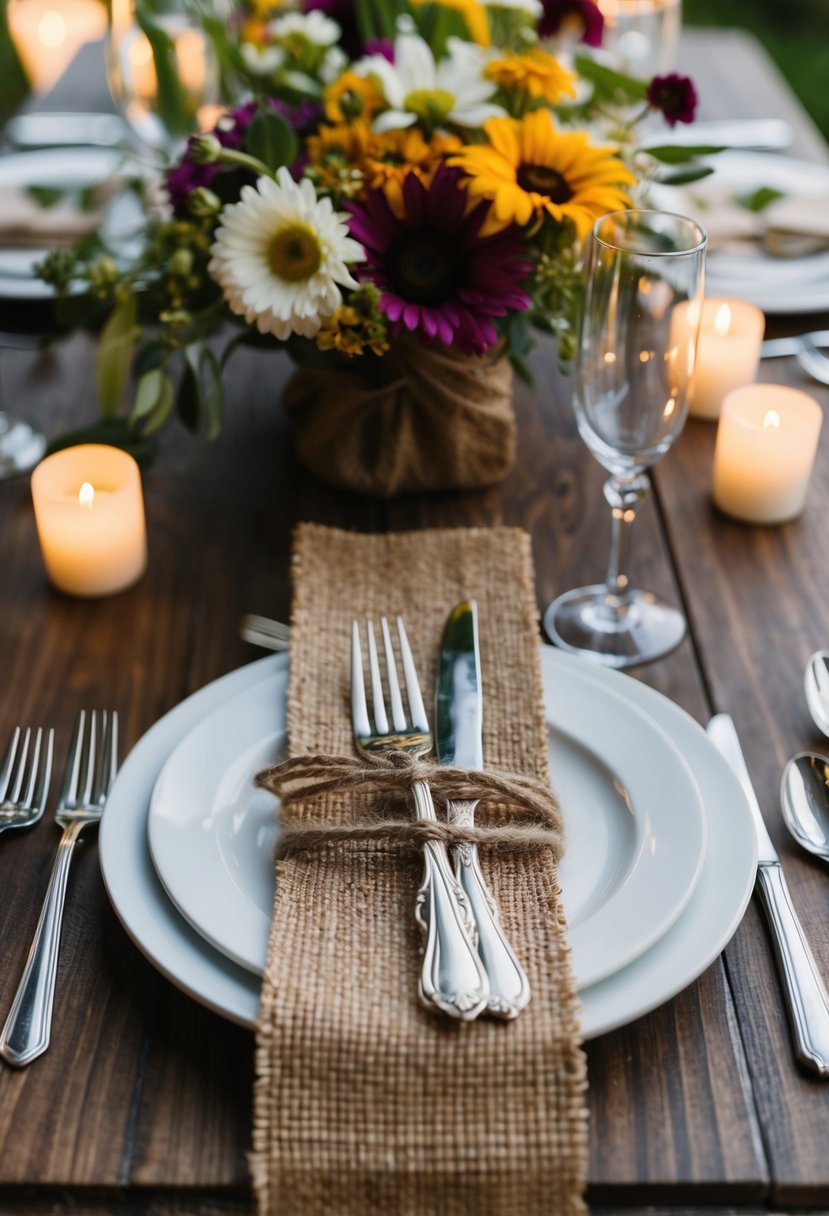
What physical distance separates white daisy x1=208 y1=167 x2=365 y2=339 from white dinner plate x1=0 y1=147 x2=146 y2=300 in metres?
0.46

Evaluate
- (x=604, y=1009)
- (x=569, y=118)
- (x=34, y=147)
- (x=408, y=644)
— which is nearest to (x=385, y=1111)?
(x=604, y=1009)

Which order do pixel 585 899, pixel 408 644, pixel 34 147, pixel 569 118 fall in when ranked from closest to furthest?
1. pixel 585 899
2. pixel 408 644
3. pixel 569 118
4. pixel 34 147

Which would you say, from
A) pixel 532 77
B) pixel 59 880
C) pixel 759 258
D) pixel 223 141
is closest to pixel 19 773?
pixel 59 880

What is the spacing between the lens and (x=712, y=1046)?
2.01ft

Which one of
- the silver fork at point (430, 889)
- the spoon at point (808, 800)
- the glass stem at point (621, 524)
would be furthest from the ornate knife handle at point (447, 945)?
the glass stem at point (621, 524)

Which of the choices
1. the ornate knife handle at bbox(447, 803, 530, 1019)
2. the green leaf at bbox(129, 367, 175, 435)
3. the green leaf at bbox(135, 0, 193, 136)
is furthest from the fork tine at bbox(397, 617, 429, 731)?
the green leaf at bbox(135, 0, 193, 136)

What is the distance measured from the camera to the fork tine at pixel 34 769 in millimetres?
775

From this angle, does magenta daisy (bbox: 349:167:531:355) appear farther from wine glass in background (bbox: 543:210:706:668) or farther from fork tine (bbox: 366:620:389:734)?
fork tine (bbox: 366:620:389:734)

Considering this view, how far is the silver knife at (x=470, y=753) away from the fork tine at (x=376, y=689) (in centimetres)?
3

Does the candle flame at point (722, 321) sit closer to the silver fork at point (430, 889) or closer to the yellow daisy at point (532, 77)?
the yellow daisy at point (532, 77)

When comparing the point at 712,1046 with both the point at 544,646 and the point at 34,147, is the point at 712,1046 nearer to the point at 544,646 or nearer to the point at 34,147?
the point at 544,646

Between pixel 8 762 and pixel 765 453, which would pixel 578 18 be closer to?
Answer: pixel 765 453

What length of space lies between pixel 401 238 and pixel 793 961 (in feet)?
1.89

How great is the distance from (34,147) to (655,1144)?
1.52 metres
